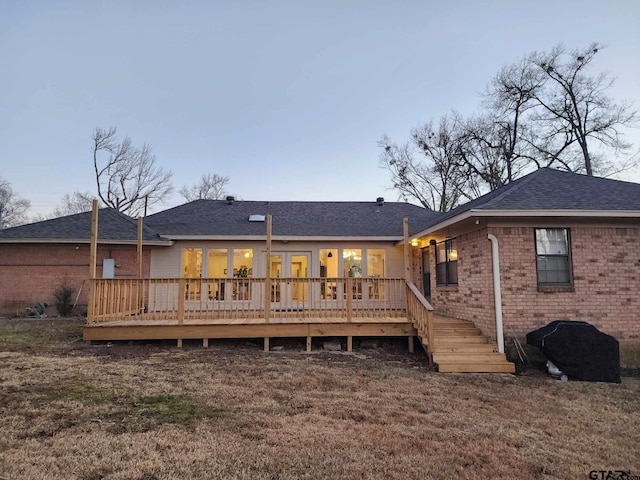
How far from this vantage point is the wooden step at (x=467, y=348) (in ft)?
21.4

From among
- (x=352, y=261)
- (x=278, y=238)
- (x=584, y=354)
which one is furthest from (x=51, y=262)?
(x=584, y=354)

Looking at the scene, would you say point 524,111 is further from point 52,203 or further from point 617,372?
point 52,203

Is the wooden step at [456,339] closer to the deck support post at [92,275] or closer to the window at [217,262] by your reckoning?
the deck support post at [92,275]

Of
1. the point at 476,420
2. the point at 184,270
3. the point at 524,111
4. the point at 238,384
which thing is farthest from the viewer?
the point at 524,111

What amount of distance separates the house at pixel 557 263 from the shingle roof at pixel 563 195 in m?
0.02

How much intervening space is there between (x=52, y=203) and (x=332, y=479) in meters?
39.0

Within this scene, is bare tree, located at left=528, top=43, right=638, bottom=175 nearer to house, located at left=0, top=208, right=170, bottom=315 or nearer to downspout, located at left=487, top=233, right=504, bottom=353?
downspout, located at left=487, top=233, right=504, bottom=353

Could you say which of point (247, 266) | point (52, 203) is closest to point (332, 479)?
point (247, 266)

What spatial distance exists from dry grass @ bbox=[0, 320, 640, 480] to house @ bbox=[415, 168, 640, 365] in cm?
121

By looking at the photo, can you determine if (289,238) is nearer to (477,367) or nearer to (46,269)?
(477,367)

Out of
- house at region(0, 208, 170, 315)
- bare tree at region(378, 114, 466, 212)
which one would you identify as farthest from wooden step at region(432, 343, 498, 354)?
bare tree at region(378, 114, 466, 212)

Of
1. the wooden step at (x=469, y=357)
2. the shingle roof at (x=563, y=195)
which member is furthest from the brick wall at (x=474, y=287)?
the shingle roof at (x=563, y=195)

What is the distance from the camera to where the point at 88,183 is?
2620 centimetres

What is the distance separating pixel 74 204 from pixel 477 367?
113 feet
